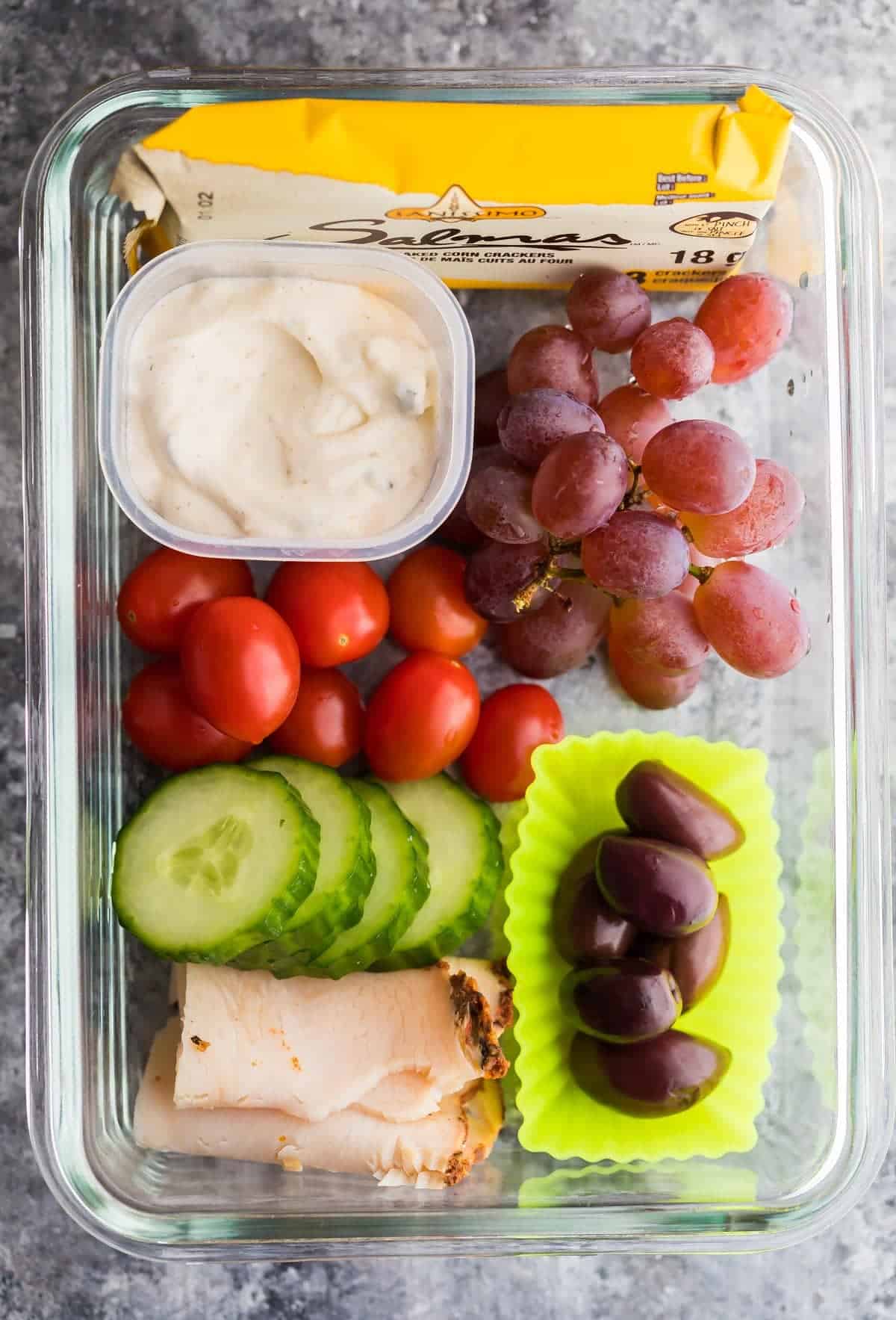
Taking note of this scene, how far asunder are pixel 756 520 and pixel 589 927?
381 mm

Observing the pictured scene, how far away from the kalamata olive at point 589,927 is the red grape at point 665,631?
0.20 metres

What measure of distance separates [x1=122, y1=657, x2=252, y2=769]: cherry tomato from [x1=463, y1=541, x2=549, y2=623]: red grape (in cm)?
25

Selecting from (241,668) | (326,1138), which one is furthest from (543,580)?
(326,1138)

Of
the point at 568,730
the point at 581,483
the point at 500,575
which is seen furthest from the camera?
the point at 568,730

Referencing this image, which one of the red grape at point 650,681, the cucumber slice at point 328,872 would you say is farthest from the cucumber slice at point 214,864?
the red grape at point 650,681

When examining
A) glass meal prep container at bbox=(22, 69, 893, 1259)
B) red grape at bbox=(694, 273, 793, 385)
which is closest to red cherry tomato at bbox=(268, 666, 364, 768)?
glass meal prep container at bbox=(22, 69, 893, 1259)

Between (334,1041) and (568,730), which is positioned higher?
(568,730)

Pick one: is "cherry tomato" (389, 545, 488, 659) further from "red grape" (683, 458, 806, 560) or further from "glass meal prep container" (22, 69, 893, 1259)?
"red grape" (683, 458, 806, 560)

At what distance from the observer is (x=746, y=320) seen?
1.01m

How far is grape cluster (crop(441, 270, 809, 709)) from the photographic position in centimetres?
92

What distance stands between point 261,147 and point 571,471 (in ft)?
1.23

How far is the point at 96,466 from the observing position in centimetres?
107

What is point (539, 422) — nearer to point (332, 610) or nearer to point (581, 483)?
point (581, 483)

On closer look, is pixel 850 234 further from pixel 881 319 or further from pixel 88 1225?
pixel 88 1225
